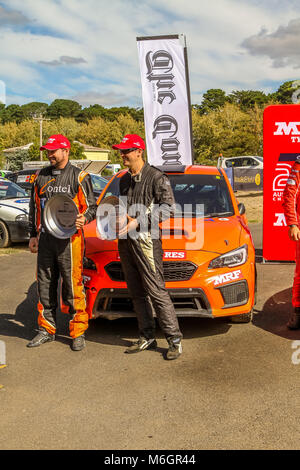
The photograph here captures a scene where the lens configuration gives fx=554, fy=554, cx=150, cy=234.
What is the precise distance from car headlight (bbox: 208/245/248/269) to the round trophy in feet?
3.26

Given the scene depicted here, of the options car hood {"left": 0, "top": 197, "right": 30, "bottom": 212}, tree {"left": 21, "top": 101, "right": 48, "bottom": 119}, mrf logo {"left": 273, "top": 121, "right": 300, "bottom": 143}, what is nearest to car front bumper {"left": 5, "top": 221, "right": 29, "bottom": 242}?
car hood {"left": 0, "top": 197, "right": 30, "bottom": 212}

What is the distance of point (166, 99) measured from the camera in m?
12.5

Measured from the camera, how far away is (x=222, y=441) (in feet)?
11.0

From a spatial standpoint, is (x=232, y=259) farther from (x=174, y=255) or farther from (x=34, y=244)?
(x=34, y=244)

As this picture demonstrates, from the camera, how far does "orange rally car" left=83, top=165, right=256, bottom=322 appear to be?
5223mm

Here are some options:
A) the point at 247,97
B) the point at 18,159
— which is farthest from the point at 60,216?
the point at 247,97

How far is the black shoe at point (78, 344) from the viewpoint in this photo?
5.24 metres

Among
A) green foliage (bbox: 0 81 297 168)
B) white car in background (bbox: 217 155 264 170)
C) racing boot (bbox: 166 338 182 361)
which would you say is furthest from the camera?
green foliage (bbox: 0 81 297 168)

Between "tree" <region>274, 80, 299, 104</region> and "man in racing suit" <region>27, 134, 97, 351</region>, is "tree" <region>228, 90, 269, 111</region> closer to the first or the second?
"tree" <region>274, 80, 299, 104</region>

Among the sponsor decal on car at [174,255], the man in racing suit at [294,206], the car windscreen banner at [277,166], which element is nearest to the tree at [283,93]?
the car windscreen banner at [277,166]

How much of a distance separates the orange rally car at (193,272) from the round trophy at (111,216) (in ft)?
0.84

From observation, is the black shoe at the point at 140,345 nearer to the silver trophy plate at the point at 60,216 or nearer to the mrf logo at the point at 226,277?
the mrf logo at the point at 226,277

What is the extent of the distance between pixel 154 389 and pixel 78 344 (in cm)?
123

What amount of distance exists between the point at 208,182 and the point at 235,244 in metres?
1.35
